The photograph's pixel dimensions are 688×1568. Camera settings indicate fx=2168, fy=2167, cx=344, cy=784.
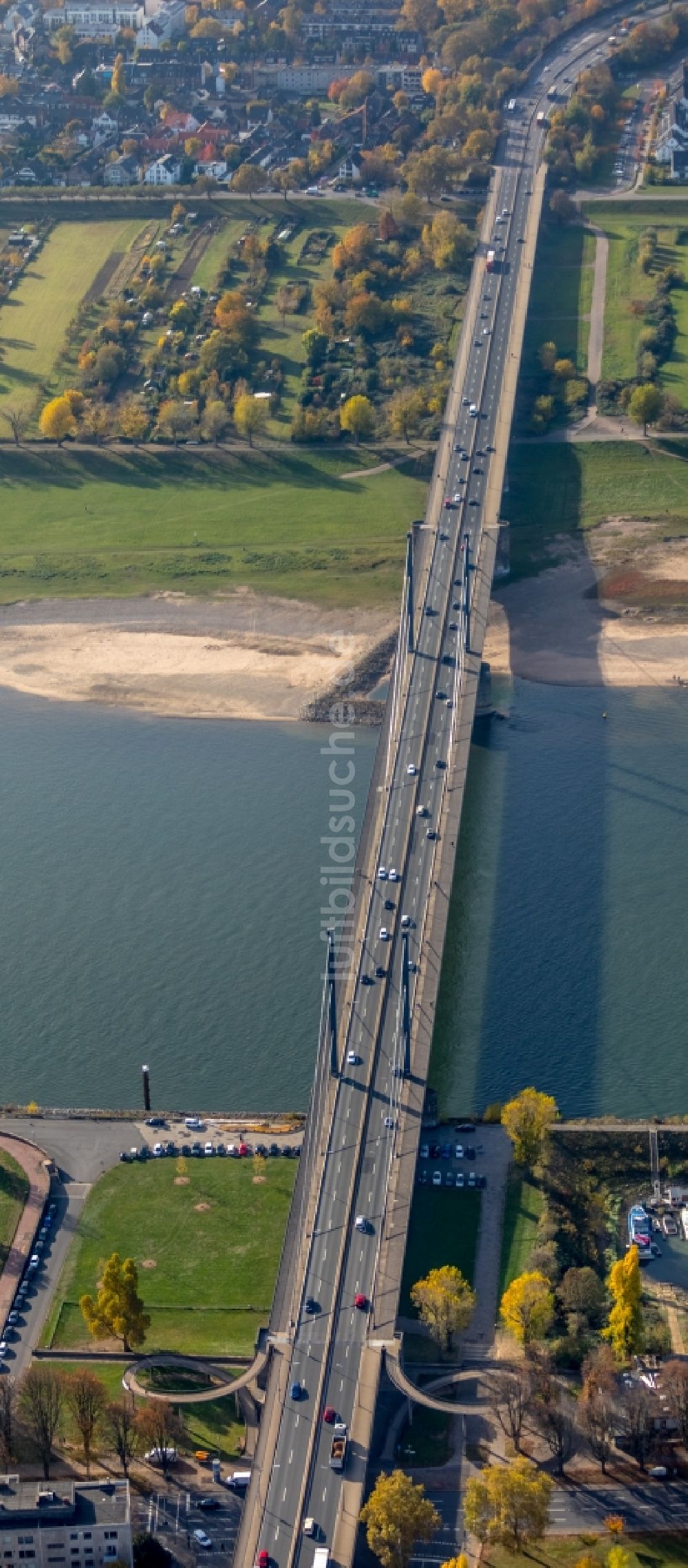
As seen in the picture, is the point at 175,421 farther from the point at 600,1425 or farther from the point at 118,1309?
the point at 600,1425

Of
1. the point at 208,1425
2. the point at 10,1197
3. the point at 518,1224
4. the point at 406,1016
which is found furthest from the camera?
the point at 406,1016

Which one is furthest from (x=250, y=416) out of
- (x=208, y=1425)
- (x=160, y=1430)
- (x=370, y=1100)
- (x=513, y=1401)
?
(x=160, y=1430)

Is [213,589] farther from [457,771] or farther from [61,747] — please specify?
[457,771]

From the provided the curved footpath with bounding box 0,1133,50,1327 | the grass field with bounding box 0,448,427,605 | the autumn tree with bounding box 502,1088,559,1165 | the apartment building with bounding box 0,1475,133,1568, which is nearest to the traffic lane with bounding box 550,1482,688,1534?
the apartment building with bounding box 0,1475,133,1568

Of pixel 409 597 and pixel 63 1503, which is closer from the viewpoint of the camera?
pixel 63 1503

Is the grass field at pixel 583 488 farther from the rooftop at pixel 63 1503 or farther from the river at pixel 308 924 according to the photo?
the rooftop at pixel 63 1503

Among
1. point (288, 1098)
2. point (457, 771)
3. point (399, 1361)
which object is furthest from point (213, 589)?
point (399, 1361)

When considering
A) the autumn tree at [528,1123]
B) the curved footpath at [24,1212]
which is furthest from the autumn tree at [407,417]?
the curved footpath at [24,1212]
